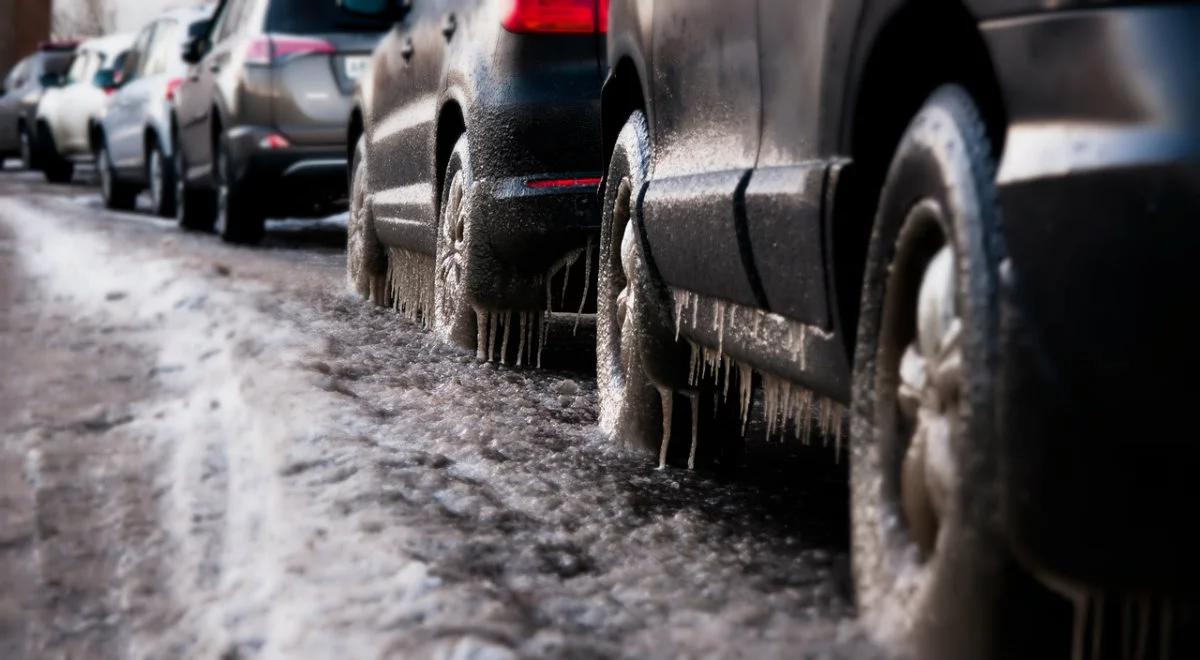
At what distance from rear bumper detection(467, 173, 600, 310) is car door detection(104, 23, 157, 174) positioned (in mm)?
11361

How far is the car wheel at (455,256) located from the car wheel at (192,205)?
26.6 ft

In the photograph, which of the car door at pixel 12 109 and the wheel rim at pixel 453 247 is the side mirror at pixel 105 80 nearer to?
the car door at pixel 12 109

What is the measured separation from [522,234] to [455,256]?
588 millimetres

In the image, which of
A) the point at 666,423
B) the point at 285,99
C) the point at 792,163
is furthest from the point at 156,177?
the point at 792,163

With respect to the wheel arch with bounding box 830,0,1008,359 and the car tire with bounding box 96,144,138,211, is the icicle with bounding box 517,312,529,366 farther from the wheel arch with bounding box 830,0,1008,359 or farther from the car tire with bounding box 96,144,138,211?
the car tire with bounding box 96,144,138,211

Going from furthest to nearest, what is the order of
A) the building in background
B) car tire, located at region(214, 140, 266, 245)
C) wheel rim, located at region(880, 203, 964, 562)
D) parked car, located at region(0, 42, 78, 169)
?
the building in background → parked car, located at region(0, 42, 78, 169) → car tire, located at region(214, 140, 266, 245) → wheel rim, located at region(880, 203, 964, 562)

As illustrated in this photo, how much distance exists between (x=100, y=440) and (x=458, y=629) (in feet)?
7.11

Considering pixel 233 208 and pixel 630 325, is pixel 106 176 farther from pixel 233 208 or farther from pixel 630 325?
pixel 630 325

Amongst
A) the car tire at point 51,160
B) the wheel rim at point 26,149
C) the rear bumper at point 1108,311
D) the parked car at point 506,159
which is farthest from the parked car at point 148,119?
the rear bumper at point 1108,311

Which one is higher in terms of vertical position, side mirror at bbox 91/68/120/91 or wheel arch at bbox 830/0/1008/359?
wheel arch at bbox 830/0/1008/359

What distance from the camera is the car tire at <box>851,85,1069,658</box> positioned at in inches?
90.6

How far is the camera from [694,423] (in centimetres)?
454

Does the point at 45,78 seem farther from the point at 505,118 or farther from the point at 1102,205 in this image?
the point at 1102,205

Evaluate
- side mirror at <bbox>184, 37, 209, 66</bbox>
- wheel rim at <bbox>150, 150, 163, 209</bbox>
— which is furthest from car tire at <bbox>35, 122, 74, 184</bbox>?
side mirror at <bbox>184, 37, 209, 66</bbox>
